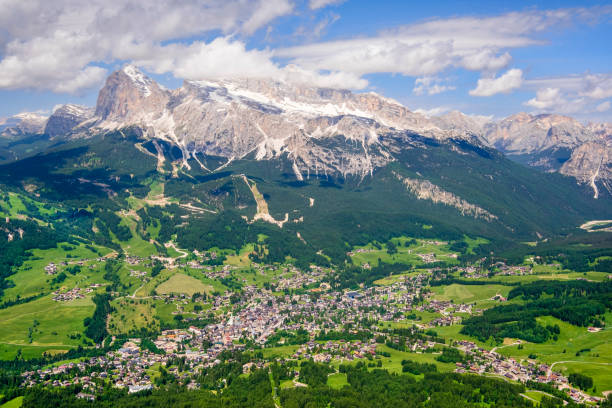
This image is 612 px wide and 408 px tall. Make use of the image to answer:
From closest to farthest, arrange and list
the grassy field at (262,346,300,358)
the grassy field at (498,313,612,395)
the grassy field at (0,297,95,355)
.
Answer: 1. the grassy field at (498,313,612,395)
2. the grassy field at (262,346,300,358)
3. the grassy field at (0,297,95,355)

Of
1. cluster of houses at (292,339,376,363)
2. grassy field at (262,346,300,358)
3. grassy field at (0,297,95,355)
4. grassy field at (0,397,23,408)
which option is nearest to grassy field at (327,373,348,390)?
cluster of houses at (292,339,376,363)

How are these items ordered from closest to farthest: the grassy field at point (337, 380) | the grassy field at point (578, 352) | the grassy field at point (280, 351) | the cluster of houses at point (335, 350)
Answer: the grassy field at point (337, 380) → the grassy field at point (578, 352) → the cluster of houses at point (335, 350) → the grassy field at point (280, 351)

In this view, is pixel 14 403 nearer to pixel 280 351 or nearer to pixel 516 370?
pixel 280 351

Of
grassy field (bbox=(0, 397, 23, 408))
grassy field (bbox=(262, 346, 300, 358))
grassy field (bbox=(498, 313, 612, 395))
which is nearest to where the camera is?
grassy field (bbox=(0, 397, 23, 408))

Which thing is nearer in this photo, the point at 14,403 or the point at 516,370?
the point at 14,403

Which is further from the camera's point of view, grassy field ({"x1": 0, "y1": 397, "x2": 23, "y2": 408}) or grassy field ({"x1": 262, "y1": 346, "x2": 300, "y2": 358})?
grassy field ({"x1": 262, "y1": 346, "x2": 300, "y2": 358})

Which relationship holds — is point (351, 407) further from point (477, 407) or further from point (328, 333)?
point (328, 333)

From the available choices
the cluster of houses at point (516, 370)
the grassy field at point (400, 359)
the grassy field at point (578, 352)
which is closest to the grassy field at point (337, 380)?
the grassy field at point (400, 359)

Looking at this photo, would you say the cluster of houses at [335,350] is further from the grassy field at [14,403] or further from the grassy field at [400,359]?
the grassy field at [14,403]

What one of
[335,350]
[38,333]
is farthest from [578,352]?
[38,333]

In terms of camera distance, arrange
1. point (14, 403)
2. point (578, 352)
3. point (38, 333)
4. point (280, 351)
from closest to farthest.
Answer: point (14, 403) < point (578, 352) < point (280, 351) < point (38, 333)

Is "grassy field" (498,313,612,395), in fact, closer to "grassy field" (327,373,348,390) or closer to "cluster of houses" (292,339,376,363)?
"cluster of houses" (292,339,376,363)

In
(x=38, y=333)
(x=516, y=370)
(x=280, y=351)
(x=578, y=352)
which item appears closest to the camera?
(x=516, y=370)
